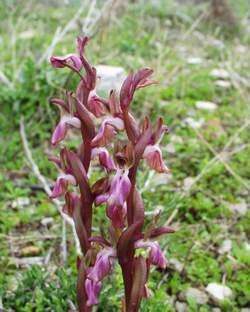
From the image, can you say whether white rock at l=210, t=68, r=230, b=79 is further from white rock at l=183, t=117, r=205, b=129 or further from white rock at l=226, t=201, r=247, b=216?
white rock at l=226, t=201, r=247, b=216

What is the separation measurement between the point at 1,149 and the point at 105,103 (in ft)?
5.12

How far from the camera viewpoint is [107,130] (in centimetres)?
140

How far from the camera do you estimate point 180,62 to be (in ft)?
13.3

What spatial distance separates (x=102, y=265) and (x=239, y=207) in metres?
1.31

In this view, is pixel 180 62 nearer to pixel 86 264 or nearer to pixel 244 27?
pixel 244 27

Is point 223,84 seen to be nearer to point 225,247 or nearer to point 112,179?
point 225,247

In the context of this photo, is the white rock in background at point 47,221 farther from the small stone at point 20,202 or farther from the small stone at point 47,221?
the small stone at point 20,202

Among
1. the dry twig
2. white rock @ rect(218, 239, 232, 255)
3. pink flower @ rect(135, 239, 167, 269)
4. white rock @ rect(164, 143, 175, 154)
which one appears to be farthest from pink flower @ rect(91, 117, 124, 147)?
white rock @ rect(164, 143, 175, 154)

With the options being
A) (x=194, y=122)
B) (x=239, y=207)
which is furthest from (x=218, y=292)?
(x=194, y=122)

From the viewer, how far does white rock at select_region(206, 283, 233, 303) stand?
199cm

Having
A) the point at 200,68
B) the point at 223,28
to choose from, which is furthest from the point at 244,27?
the point at 200,68

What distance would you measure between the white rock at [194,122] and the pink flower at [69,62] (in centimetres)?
182

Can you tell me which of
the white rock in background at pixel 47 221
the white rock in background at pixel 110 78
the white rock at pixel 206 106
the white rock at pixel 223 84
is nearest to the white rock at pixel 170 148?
the white rock in background at pixel 110 78

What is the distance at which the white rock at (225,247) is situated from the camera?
2277 mm
